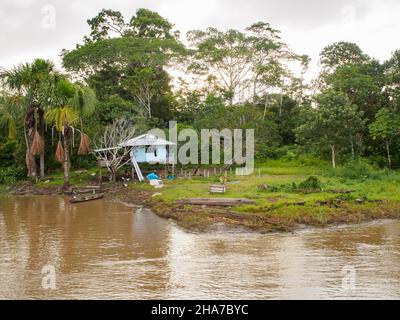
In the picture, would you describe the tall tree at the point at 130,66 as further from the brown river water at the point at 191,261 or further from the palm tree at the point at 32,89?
the brown river water at the point at 191,261

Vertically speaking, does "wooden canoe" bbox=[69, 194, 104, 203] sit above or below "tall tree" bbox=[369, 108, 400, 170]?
below

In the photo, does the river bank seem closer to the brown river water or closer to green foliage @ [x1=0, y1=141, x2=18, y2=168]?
the brown river water

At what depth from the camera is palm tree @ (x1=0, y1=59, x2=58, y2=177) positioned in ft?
98.5

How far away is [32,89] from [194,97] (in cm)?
1469

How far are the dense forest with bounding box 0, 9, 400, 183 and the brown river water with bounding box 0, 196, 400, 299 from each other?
1186cm

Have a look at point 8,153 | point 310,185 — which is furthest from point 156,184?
point 8,153

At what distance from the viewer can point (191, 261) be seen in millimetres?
13234

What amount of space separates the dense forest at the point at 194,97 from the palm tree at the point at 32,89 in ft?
0.21

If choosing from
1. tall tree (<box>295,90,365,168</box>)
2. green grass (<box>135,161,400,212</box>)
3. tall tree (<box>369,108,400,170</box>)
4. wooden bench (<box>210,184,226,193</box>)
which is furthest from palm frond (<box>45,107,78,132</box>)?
tall tree (<box>369,108,400,170</box>)

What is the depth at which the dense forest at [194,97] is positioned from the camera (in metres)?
29.1

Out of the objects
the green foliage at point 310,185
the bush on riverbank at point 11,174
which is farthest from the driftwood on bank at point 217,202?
the bush on riverbank at point 11,174
